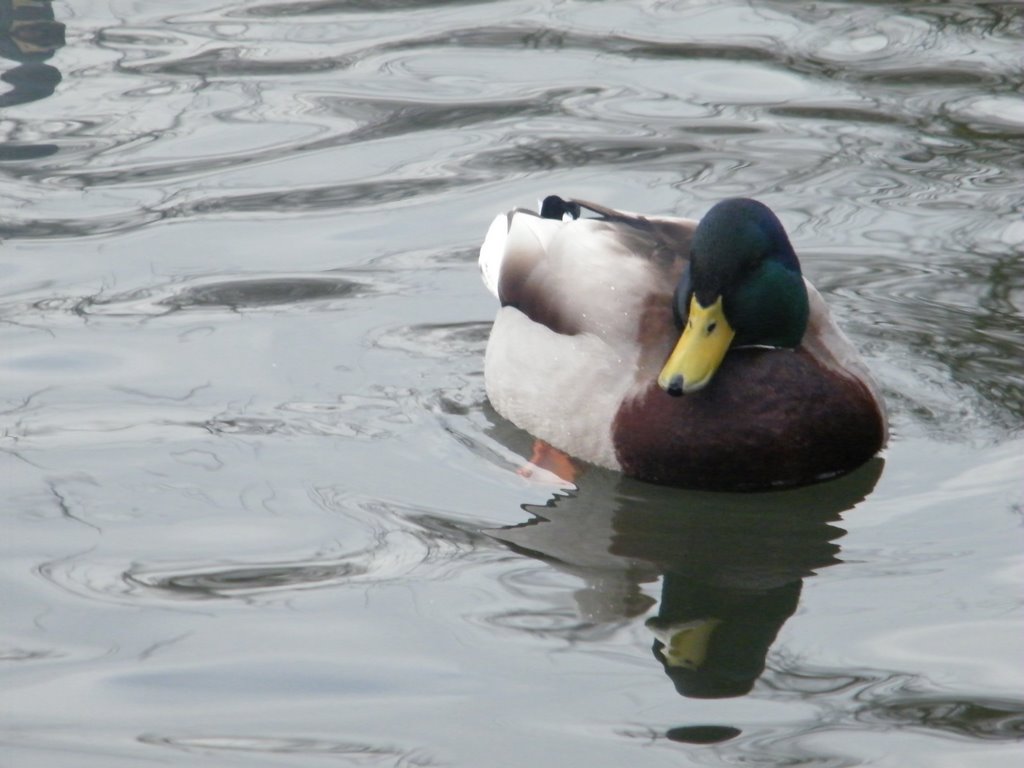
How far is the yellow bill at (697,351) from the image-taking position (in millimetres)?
5492

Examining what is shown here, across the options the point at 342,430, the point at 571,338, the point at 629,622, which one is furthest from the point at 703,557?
the point at 342,430

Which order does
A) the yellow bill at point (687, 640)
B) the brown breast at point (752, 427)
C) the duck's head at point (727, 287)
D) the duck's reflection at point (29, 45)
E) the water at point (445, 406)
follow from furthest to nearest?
the duck's reflection at point (29, 45) → the brown breast at point (752, 427) → the duck's head at point (727, 287) → the yellow bill at point (687, 640) → the water at point (445, 406)

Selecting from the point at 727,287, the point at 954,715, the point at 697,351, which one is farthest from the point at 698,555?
A: the point at 954,715

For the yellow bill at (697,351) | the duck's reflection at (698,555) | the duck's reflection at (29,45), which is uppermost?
the duck's reflection at (29,45)

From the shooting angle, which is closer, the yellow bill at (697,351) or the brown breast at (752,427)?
the yellow bill at (697,351)

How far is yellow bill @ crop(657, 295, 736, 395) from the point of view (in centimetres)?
549

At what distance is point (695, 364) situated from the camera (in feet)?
18.1

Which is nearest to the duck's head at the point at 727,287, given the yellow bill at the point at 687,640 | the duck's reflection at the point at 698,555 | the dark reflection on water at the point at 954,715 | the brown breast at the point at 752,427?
the brown breast at the point at 752,427

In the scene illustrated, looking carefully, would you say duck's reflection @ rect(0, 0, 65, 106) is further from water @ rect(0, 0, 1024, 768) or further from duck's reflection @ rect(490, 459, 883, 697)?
duck's reflection @ rect(490, 459, 883, 697)

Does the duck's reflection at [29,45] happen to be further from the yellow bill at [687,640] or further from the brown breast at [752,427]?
the yellow bill at [687,640]

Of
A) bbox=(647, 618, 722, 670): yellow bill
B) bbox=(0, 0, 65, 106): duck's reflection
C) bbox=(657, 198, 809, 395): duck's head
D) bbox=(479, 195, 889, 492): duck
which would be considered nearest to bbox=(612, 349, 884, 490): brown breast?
bbox=(479, 195, 889, 492): duck

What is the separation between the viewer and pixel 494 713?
4406mm

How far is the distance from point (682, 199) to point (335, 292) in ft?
5.98

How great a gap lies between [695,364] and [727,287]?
0.85ft
